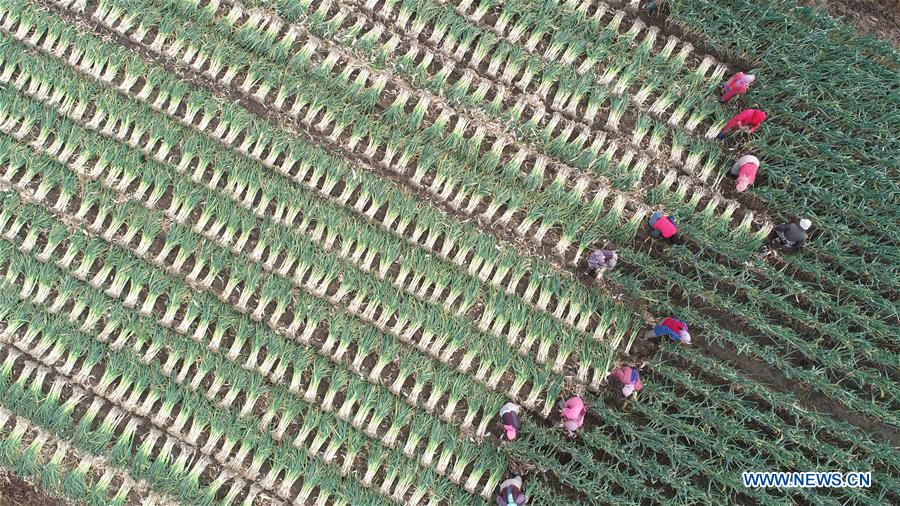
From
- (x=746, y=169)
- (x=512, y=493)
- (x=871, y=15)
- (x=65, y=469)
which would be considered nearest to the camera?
(x=512, y=493)

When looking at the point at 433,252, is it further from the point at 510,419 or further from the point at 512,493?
the point at 512,493

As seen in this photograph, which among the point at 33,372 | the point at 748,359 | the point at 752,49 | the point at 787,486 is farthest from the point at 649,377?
the point at 33,372

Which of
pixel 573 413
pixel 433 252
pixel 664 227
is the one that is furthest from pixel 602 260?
pixel 433 252

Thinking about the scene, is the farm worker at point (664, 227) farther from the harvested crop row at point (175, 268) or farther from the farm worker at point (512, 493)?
the harvested crop row at point (175, 268)

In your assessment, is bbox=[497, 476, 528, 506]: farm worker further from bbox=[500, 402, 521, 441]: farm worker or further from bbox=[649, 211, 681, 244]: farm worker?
bbox=[649, 211, 681, 244]: farm worker

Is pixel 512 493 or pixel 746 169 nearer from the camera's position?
pixel 512 493

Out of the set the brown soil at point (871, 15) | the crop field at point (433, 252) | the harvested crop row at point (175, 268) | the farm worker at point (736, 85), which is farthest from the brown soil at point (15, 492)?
the brown soil at point (871, 15)

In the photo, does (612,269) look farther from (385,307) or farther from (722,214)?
(385,307)
